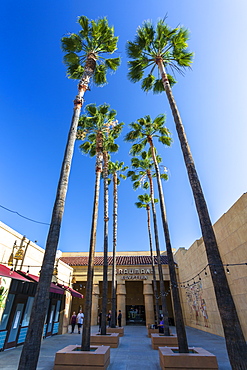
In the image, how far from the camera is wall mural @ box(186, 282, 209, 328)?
17.6 metres

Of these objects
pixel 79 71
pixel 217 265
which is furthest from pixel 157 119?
pixel 217 265

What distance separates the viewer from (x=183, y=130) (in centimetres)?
802

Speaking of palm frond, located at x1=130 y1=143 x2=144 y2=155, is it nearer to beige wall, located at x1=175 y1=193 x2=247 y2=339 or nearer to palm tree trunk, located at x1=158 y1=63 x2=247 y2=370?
beige wall, located at x1=175 y1=193 x2=247 y2=339

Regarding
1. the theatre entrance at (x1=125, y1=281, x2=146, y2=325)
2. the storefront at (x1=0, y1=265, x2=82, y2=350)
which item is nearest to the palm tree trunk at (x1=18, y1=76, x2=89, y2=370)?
the storefront at (x1=0, y1=265, x2=82, y2=350)

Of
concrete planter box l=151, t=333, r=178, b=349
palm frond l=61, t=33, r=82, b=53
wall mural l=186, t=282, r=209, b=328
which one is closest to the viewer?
palm frond l=61, t=33, r=82, b=53

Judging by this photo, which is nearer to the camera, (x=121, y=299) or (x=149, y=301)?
(x=149, y=301)

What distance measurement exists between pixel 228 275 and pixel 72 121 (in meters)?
12.9

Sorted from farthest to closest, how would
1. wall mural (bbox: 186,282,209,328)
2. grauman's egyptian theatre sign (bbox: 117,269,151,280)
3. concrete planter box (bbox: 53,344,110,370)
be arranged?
grauman's egyptian theatre sign (bbox: 117,269,151,280)
wall mural (bbox: 186,282,209,328)
concrete planter box (bbox: 53,344,110,370)

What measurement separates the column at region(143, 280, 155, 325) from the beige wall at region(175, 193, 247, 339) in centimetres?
388

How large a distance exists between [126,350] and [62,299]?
30.8 feet

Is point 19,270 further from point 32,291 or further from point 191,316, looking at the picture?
point 191,316

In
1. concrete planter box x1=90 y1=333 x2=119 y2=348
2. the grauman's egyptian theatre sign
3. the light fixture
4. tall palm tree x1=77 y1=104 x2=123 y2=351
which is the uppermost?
tall palm tree x1=77 y1=104 x2=123 y2=351

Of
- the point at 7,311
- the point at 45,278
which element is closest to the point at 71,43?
the point at 45,278

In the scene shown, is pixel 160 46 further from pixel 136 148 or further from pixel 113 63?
pixel 136 148
